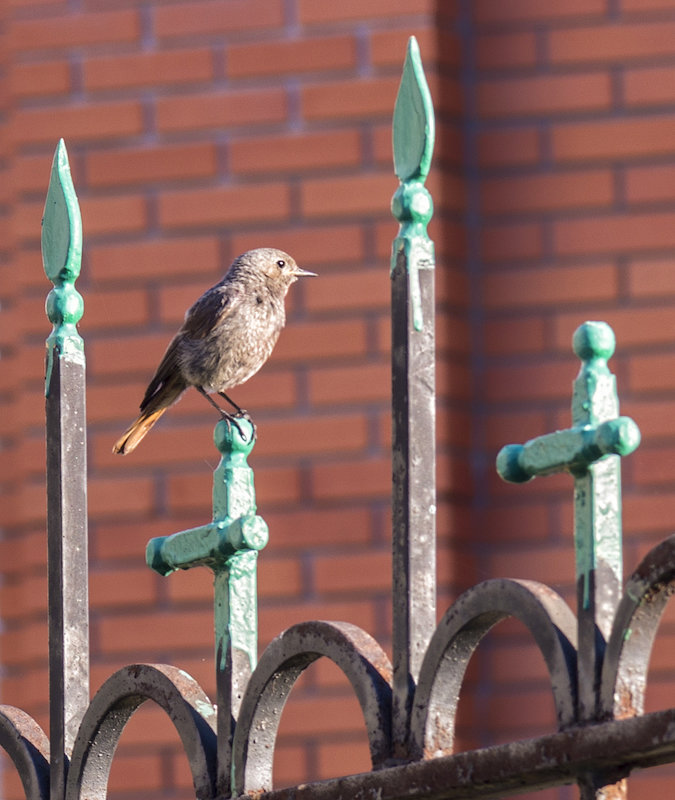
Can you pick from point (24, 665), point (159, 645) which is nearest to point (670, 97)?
point (159, 645)

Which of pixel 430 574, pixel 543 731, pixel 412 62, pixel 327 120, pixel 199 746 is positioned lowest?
pixel 543 731

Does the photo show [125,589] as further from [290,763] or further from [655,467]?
[655,467]

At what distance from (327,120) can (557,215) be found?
1.78ft

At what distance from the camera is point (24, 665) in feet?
12.4

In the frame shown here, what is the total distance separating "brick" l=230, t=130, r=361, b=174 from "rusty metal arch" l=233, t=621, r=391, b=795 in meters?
2.05

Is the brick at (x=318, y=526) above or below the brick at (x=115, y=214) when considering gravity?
below

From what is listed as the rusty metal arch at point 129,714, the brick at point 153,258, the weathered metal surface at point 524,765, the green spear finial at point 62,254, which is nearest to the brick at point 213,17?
the brick at point 153,258

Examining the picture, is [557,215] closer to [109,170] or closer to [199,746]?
[109,170]

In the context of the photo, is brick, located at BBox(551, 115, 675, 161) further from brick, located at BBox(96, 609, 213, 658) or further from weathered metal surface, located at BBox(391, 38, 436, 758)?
weathered metal surface, located at BBox(391, 38, 436, 758)

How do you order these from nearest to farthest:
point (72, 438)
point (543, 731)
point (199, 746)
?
point (199, 746) < point (72, 438) < point (543, 731)

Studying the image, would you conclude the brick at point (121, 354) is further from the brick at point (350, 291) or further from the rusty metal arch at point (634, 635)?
the rusty metal arch at point (634, 635)

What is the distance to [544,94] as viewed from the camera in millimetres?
3844

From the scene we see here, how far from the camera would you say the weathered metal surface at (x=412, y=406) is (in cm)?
168

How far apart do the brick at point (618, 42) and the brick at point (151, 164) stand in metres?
0.82
